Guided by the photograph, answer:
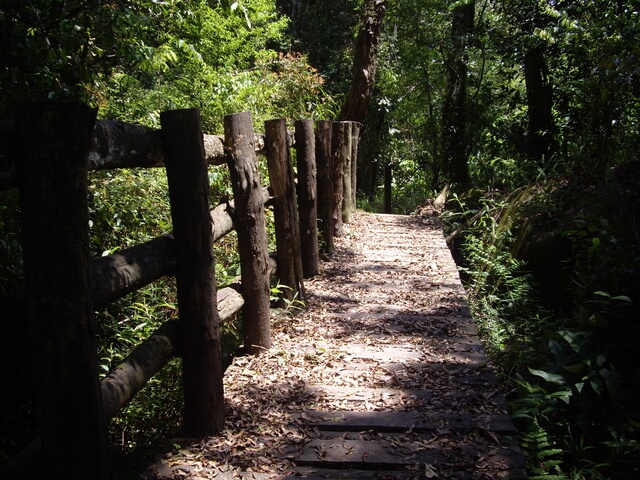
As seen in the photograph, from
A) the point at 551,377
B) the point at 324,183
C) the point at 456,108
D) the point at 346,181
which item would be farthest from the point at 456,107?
the point at 551,377

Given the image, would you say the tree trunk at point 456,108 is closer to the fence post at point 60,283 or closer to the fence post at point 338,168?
the fence post at point 338,168

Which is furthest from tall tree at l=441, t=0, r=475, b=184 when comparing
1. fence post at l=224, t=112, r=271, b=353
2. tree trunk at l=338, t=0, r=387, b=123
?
fence post at l=224, t=112, r=271, b=353

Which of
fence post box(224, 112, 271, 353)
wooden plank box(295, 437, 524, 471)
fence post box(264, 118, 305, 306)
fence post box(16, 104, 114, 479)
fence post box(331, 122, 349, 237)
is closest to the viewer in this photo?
fence post box(16, 104, 114, 479)

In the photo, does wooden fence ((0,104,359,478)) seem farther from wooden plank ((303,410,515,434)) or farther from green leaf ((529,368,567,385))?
green leaf ((529,368,567,385))

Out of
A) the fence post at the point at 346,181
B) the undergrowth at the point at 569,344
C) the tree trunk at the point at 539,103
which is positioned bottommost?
the undergrowth at the point at 569,344

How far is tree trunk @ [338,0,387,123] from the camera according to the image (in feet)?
36.3

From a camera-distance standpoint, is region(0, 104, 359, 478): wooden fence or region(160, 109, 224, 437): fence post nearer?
region(0, 104, 359, 478): wooden fence

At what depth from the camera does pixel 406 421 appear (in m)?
3.23

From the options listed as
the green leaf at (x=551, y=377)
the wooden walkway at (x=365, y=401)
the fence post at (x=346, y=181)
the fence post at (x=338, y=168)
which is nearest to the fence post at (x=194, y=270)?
the wooden walkway at (x=365, y=401)

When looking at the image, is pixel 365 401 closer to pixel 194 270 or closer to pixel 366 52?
pixel 194 270

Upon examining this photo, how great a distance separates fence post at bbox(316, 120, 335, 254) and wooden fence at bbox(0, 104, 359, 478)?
226cm

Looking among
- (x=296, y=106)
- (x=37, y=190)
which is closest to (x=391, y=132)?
(x=296, y=106)

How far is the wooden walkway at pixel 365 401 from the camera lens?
282cm

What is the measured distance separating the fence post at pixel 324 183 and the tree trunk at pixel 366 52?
4501mm
